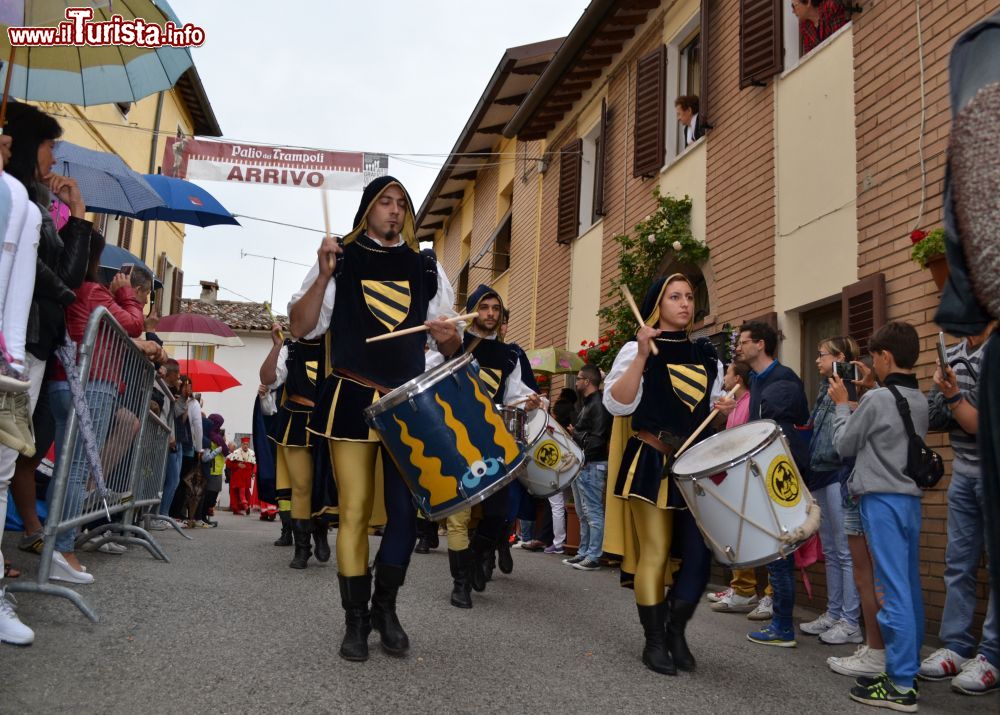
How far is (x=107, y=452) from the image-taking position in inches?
218

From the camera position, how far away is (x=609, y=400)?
4.70 m

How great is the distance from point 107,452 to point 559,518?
605 centimetres

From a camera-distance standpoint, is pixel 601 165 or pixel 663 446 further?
pixel 601 165

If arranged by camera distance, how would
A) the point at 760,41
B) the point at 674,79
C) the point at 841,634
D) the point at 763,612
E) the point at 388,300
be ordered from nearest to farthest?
1. the point at 388,300
2. the point at 841,634
3. the point at 763,612
4. the point at 760,41
5. the point at 674,79

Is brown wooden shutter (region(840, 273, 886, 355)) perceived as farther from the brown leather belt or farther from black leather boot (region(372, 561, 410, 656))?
black leather boot (region(372, 561, 410, 656))

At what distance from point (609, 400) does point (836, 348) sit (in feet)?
6.49

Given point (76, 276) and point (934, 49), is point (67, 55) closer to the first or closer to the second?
point (76, 276)

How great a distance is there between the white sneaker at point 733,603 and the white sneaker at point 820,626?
2.74 ft

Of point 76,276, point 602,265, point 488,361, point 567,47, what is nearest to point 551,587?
point 488,361

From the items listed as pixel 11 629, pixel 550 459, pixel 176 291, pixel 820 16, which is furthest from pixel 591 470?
pixel 176 291

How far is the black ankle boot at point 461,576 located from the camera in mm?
5883

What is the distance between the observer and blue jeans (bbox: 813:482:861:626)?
228 inches

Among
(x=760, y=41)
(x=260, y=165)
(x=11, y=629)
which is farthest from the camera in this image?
(x=260, y=165)
